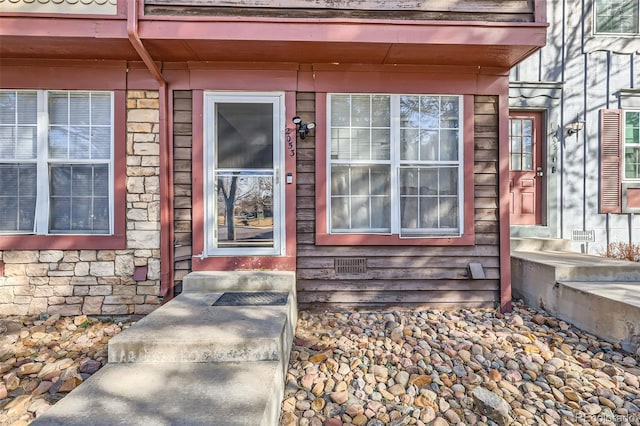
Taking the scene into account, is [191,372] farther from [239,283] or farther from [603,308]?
[603,308]

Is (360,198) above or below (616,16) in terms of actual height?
below

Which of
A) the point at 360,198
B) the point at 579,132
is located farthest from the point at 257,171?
the point at 579,132

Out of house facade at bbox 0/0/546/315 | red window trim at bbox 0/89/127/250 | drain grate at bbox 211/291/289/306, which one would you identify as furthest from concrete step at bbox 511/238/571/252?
red window trim at bbox 0/89/127/250

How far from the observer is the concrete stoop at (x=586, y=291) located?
7.87 ft

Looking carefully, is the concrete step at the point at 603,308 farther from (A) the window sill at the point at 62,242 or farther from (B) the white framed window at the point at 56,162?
(B) the white framed window at the point at 56,162

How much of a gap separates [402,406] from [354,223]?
5.77ft

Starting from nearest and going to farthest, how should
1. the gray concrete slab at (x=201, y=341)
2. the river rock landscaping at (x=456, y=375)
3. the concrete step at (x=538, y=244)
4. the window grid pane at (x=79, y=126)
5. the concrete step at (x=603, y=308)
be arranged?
the river rock landscaping at (x=456, y=375) < the gray concrete slab at (x=201, y=341) < the concrete step at (x=603, y=308) < the window grid pane at (x=79, y=126) < the concrete step at (x=538, y=244)

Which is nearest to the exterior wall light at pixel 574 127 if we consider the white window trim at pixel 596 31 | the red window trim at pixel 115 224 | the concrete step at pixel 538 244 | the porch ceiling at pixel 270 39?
the white window trim at pixel 596 31

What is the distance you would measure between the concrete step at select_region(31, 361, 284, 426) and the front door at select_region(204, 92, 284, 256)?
4.93 ft

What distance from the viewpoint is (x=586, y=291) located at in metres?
2.71

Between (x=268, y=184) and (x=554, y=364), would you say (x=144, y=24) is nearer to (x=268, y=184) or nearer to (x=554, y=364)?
(x=268, y=184)

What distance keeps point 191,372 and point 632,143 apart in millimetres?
6160

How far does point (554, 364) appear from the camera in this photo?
2.22 m

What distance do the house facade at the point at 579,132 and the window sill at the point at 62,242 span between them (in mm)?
4906
